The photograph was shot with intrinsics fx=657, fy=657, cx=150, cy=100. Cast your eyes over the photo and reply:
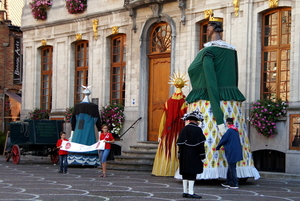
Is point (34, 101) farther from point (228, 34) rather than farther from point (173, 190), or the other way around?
point (173, 190)

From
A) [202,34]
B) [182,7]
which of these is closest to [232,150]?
[202,34]

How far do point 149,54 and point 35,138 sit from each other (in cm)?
434

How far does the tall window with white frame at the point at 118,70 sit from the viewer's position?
21422mm

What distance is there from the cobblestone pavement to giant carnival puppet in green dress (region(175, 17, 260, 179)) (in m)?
0.43

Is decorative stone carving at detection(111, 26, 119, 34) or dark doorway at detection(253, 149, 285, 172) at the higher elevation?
decorative stone carving at detection(111, 26, 119, 34)

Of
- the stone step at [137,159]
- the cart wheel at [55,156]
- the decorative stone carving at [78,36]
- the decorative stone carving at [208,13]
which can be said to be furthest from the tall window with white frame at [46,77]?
the decorative stone carving at [208,13]

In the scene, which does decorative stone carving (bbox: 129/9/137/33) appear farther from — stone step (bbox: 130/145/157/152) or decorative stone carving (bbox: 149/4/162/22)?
stone step (bbox: 130/145/157/152)

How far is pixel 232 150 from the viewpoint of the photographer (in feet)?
42.2

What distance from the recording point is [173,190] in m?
12.4

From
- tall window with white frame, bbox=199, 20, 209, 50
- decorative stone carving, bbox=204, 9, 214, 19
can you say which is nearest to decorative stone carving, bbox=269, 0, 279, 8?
decorative stone carving, bbox=204, 9, 214, 19

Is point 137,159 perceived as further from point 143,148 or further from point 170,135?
point 170,135

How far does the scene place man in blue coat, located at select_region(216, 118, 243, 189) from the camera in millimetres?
12859

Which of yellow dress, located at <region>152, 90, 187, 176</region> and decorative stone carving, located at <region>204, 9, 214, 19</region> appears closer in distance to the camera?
yellow dress, located at <region>152, 90, 187, 176</region>

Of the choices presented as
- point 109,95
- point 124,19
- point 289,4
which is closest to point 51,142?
point 109,95
